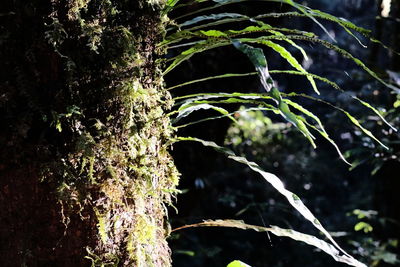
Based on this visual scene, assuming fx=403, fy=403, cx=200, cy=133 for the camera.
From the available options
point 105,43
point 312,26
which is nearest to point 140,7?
point 105,43

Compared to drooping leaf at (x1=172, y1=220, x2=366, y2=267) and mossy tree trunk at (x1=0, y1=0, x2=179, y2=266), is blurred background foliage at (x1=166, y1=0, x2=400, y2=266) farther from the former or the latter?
mossy tree trunk at (x1=0, y1=0, x2=179, y2=266)

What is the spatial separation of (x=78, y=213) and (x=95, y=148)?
10cm

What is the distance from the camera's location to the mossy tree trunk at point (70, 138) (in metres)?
0.61

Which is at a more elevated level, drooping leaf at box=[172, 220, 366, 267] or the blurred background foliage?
drooping leaf at box=[172, 220, 366, 267]

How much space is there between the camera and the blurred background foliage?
1599 millimetres

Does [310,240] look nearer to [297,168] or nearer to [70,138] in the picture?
[70,138]

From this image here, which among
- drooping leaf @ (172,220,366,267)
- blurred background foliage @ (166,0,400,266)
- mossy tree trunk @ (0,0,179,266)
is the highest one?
mossy tree trunk @ (0,0,179,266)

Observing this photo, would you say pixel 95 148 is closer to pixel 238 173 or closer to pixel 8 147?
pixel 8 147

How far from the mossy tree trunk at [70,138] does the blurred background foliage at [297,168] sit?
0.31 metres

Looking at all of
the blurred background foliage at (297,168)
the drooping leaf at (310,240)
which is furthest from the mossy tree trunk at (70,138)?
the blurred background foliage at (297,168)

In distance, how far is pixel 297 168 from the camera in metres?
5.27

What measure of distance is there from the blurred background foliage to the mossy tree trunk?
311 millimetres

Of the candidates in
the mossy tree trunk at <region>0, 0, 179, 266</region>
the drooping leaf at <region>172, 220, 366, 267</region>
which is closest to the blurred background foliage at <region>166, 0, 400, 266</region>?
the drooping leaf at <region>172, 220, 366, 267</region>

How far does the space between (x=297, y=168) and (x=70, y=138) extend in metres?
4.88
